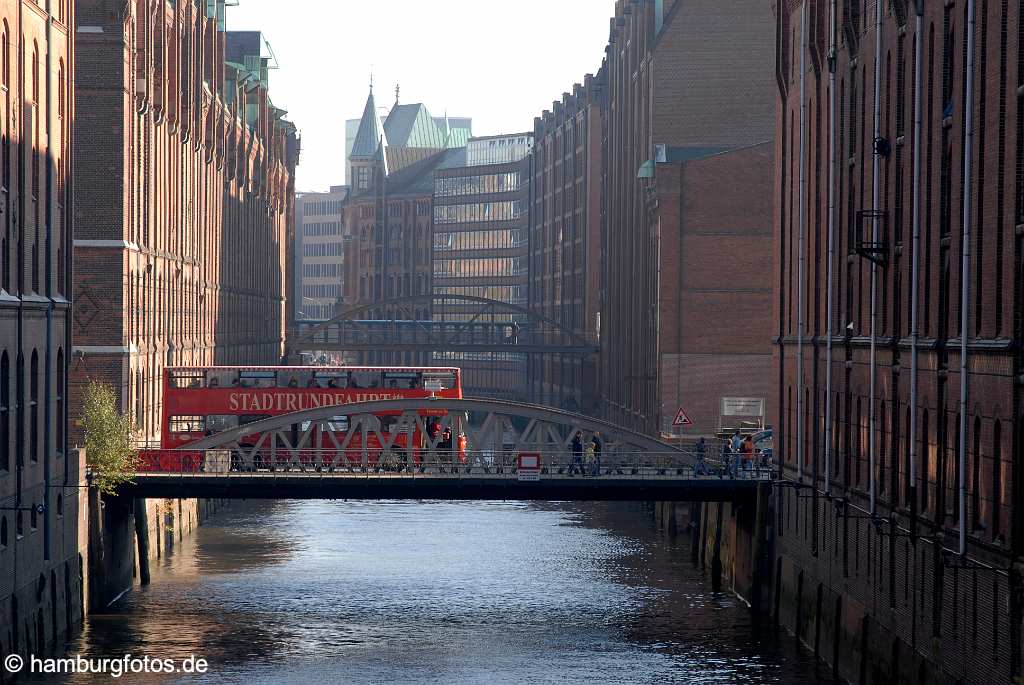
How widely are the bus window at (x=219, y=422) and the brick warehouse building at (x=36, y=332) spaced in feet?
63.3

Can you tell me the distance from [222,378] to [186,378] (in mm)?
1399

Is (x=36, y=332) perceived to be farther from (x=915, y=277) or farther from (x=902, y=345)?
(x=915, y=277)

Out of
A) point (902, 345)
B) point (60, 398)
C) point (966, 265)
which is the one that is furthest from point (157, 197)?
point (966, 265)

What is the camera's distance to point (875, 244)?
47.2m

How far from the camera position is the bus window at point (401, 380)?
7744cm

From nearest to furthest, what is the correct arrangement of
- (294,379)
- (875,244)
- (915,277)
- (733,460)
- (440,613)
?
1. (915,277)
2. (875,244)
3. (440,613)
4. (733,460)
5. (294,379)

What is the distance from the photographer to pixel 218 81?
355 feet

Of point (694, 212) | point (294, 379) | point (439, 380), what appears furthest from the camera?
point (694, 212)

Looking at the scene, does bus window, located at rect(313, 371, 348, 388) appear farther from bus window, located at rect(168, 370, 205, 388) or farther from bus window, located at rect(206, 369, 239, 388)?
bus window, located at rect(168, 370, 205, 388)

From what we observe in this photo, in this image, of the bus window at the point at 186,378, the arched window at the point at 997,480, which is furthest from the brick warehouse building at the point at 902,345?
the bus window at the point at 186,378

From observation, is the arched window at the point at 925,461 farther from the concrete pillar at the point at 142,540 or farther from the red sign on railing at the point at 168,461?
the concrete pillar at the point at 142,540

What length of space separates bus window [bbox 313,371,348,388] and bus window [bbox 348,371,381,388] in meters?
0.40

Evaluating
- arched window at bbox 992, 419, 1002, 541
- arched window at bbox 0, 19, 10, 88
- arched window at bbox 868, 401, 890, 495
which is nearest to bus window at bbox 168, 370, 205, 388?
arched window at bbox 0, 19, 10, 88

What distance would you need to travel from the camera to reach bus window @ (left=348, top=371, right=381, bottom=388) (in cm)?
7688
